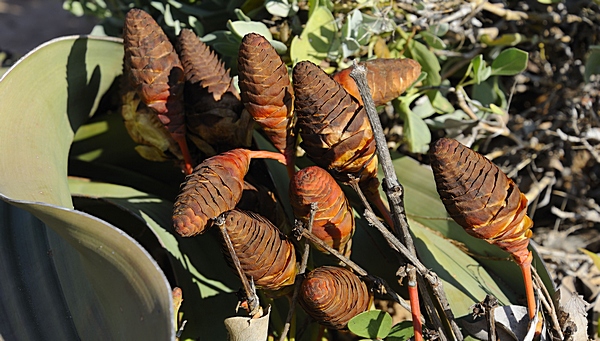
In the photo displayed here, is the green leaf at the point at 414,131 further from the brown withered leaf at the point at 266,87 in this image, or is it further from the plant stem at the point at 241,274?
the plant stem at the point at 241,274

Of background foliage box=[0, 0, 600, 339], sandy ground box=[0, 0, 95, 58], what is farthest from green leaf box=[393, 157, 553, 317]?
sandy ground box=[0, 0, 95, 58]

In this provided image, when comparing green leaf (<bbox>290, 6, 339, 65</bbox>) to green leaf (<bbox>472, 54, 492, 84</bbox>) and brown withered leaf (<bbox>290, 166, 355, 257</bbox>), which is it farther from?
brown withered leaf (<bbox>290, 166, 355, 257</bbox>)

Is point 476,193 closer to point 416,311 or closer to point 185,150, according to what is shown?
point 416,311

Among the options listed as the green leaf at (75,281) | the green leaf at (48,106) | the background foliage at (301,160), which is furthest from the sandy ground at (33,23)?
the green leaf at (75,281)

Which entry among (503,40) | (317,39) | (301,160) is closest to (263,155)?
(301,160)

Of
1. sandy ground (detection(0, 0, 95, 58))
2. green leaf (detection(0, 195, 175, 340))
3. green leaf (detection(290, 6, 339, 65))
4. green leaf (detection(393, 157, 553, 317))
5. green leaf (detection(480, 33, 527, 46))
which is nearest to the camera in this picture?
green leaf (detection(0, 195, 175, 340))
